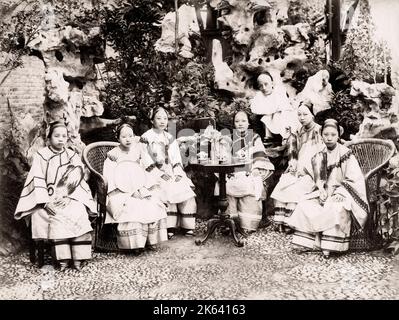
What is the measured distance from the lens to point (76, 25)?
515 cm

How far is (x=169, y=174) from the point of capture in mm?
5152

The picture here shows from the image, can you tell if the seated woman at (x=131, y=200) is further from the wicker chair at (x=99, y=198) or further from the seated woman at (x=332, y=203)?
the seated woman at (x=332, y=203)

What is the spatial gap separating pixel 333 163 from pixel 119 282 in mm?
2390

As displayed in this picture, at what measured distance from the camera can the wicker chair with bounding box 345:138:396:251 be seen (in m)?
4.55

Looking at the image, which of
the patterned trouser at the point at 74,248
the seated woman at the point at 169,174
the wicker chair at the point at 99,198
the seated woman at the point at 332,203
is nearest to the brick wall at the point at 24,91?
the wicker chair at the point at 99,198

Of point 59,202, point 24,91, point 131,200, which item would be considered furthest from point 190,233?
point 24,91

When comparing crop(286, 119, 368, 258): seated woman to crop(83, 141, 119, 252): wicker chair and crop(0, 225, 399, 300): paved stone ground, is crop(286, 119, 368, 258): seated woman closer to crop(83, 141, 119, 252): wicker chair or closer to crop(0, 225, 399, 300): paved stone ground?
crop(0, 225, 399, 300): paved stone ground

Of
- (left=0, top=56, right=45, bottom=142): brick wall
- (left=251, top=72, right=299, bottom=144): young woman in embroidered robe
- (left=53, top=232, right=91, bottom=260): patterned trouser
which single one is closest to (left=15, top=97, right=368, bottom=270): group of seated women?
(left=53, top=232, right=91, bottom=260): patterned trouser

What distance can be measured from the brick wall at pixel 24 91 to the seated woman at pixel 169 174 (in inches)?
46.2

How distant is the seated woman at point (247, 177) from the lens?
A: 5.23 m

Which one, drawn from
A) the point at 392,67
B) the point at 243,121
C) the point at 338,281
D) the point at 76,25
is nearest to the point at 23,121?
the point at 76,25

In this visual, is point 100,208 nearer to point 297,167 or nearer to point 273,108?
point 297,167

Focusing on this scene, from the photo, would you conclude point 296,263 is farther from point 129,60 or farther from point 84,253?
point 129,60

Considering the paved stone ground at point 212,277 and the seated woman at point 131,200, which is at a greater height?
the seated woman at point 131,200
